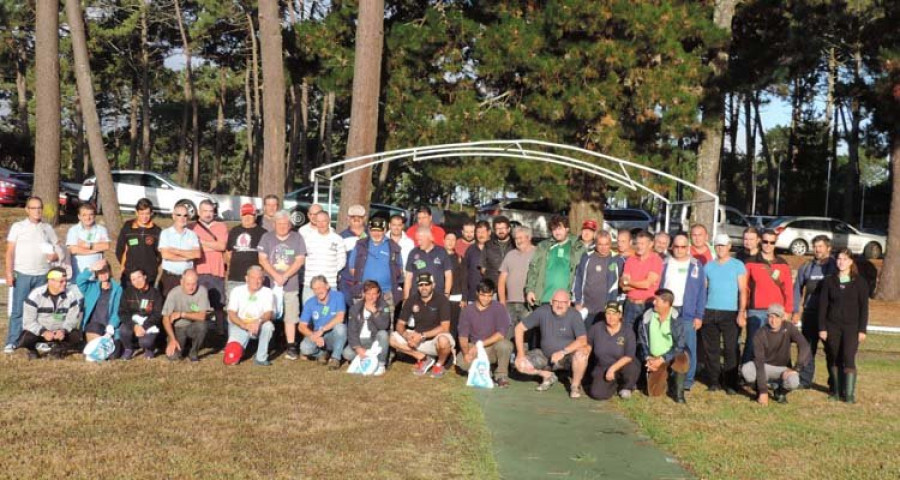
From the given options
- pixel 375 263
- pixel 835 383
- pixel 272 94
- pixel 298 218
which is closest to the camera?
pixel 835 383

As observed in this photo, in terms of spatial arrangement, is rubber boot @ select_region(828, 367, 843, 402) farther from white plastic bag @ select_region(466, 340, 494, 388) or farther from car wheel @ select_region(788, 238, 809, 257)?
car wheel @ select_region(788, 238, 809, 257)

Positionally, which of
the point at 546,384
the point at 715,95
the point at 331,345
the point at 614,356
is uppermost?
the point at 715,95

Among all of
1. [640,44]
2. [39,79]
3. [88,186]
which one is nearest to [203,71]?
[88,186]

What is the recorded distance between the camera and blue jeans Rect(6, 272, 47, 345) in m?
8.58

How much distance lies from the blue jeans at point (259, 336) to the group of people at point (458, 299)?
0.01 metres

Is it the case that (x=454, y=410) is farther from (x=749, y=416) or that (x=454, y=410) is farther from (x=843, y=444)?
(x=843, y=444)

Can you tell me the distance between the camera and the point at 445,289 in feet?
29.5

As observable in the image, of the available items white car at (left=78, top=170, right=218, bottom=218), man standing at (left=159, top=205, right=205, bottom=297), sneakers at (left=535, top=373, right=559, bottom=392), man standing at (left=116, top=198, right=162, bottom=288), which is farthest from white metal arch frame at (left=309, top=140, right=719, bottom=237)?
white car at (left=78, top=170, right=218, bottom=218)

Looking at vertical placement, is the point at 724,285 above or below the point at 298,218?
below

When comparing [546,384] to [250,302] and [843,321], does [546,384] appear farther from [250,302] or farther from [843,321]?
[250,302]

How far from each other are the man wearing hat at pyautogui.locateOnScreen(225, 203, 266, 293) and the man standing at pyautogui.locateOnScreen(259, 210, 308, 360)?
7.2 inches

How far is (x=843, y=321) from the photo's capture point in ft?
26.1

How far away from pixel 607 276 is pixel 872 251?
19861 millimetres

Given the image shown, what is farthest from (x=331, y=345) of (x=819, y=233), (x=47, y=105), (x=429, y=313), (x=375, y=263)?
(x=819, y=233)
